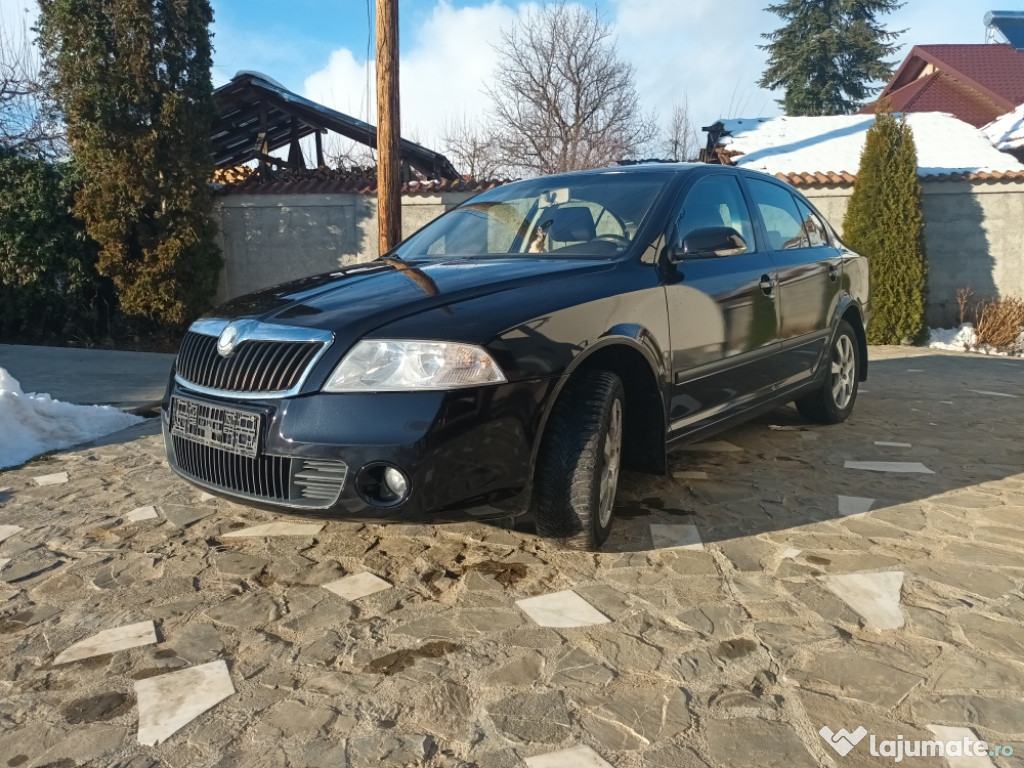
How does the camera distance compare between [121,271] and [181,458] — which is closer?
[181,458]

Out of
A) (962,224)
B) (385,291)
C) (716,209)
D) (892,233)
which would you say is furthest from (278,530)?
(962,224)

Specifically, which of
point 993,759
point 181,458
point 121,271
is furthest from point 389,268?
point 121,271

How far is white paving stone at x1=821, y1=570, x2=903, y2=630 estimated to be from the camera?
8.34 feet

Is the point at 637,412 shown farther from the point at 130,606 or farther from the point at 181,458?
the point at 130,606

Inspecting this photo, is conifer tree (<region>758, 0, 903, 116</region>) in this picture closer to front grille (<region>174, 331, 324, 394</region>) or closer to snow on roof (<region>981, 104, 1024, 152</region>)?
snow on roof (<region>981, 104, 1024, 152</region>)

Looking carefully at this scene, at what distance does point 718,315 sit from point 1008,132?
16907 mm

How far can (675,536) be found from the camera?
3.25 metres

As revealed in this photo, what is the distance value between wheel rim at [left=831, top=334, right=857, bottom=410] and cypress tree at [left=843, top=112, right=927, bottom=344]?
6.18m

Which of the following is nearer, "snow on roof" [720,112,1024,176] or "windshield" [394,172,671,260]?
"windshield" [394,172,671,260]

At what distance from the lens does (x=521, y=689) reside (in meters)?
2.14

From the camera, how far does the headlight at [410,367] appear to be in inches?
97.7

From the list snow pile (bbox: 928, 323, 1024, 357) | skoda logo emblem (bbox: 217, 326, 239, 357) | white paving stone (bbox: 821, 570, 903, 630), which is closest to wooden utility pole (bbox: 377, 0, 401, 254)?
skoda logo emblem (bbox: 217, 326, 239, 357)

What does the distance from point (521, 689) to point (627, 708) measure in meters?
0.29

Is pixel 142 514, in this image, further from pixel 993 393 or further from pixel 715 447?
pixel 993 393
